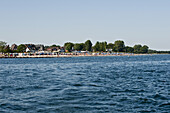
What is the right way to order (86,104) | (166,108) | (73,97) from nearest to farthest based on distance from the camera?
(166,108)
(86,104)
(73,97)

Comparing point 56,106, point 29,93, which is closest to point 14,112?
point 56,106

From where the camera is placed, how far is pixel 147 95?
71.7ft

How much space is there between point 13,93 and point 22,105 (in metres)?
5.56

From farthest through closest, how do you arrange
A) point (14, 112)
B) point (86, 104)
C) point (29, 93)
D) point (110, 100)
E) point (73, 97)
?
point (29, 93) < point (73, 97) < point (110, 100) < point (86, 104) < point (14, 112)

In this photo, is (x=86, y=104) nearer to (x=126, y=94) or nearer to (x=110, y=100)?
(x=110, y=100)

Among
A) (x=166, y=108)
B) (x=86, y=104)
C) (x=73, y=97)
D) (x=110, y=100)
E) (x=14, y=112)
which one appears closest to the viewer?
(x=14, y=112)

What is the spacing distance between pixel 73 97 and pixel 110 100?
3.44 m

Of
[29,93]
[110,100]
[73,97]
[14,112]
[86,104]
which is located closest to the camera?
[14,112]

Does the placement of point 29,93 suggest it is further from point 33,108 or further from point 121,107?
point 121,107

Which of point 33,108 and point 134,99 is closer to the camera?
point 33,108

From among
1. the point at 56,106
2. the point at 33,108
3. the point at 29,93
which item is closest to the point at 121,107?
the point at 56,106

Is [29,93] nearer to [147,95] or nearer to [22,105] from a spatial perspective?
[22,105]

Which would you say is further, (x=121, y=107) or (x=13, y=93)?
(x=13, y=93)

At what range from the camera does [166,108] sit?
17.2 metres
